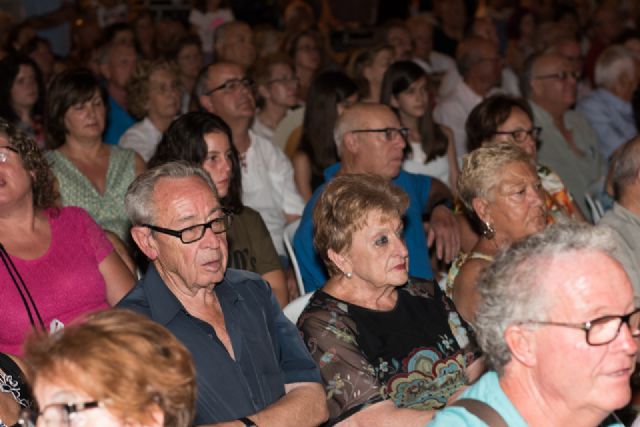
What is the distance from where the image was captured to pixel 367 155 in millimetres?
4496

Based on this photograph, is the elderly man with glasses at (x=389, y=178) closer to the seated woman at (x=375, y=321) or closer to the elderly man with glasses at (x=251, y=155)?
the elderly man with glasses at (x=251, y=155)

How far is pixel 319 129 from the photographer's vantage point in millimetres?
5395

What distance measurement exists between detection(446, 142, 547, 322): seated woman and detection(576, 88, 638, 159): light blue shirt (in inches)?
136

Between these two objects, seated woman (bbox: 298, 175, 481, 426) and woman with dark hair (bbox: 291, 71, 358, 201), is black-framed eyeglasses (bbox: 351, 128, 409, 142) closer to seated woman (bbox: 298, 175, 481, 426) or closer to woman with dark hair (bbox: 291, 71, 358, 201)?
woman with dark hair (bbox: 291, 71, 358, 201)

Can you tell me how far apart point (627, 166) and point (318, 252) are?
1.39 metres

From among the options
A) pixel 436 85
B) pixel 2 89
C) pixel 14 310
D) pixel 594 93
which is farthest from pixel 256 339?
pixel 436 85

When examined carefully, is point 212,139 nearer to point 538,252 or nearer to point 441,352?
point 441,352

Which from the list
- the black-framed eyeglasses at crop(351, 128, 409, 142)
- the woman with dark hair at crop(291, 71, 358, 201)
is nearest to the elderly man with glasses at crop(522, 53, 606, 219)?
the woman with dark hair at crop(291, 71, 358, 201)

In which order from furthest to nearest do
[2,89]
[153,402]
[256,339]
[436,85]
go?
[436,85]
[2,89]
[256,339]
[153,402]

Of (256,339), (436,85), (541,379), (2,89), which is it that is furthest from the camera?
(436,85)

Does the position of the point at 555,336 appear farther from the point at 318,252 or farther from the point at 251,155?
the point at 251,155

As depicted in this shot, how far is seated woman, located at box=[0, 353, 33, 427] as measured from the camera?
8.54 ft

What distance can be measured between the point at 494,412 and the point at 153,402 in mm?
747

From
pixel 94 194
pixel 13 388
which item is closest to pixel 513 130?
pixel 94 194
